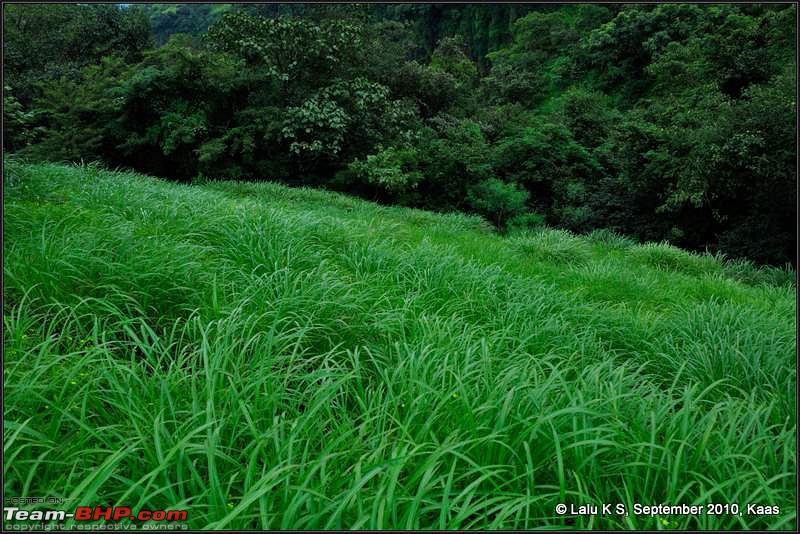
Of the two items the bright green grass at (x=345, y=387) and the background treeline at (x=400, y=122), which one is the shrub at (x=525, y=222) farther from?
the bright green grass at (x=345, y=387)

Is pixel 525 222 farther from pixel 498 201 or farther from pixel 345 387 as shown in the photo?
pixel 345 387

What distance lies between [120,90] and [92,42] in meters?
5.23

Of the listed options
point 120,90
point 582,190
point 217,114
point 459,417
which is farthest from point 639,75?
point 459,417

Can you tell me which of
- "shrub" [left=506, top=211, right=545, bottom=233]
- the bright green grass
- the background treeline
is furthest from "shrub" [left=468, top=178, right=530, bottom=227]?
the bright green grass

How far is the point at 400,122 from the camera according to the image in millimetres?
11492

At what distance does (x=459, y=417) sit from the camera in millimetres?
1347

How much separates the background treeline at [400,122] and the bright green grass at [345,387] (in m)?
6.73

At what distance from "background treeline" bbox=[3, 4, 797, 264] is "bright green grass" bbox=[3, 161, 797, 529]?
6.73 m

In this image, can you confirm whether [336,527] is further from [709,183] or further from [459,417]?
[709,183]

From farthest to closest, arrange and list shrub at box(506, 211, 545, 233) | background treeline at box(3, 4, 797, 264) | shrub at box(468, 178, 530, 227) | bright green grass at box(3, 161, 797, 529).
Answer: shrub at box(468, 178, 530, 227)
shrub at box(506, 211, 545, 233)
background treeline at box(3, 4, 797, 264)
bright green grass at box(3, 161, 797, 529)

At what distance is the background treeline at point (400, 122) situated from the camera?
8594 millimetres

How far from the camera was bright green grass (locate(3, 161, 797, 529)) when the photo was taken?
3.51 ft

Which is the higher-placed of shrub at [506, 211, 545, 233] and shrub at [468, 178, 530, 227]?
shrub at [468, 178, 530, 227]

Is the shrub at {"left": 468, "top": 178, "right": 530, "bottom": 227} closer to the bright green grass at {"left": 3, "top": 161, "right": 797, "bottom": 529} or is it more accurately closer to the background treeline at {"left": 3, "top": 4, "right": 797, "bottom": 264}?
the background treeline at {"left": 3, "top": 4, "right": 797, "bottom": 264}
